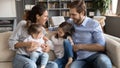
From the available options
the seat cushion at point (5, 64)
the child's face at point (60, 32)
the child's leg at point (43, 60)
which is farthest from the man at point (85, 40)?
the seat cushion at point (5, 64)

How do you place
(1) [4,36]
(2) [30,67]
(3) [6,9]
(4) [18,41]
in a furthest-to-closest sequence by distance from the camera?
1. (3) [6,9]
2. (1) [4,36]
3. (4) [18,41]
4. (2) [30,67]

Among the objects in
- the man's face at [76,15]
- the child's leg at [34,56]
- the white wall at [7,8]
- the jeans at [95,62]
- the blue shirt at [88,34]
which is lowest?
the jeans at [95,62]

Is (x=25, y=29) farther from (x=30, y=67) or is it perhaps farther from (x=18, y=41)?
(x=30, y=67)

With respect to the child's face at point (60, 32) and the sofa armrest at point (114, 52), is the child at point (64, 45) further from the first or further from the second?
the sofa armrest at point (114, 52)

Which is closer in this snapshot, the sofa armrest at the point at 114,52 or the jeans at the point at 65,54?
the sofa armrest at the point at 114,52

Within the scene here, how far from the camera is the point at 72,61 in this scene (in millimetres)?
2129

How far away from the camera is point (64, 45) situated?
2127mm

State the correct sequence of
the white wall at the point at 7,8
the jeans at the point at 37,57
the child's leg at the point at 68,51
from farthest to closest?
the white wall at the point at 7,8, the child's leg at the point at 68,51, the jeans at the point at 37,57

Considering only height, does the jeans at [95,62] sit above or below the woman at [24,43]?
below

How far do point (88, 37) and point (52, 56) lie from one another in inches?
19.1

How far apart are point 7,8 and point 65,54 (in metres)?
5.19

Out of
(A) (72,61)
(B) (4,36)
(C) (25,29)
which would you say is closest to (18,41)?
(C) (25,29)

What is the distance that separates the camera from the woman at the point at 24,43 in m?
1.95

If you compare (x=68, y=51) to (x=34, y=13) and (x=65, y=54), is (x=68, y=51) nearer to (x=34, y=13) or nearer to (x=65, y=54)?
(x=65, y=54)
